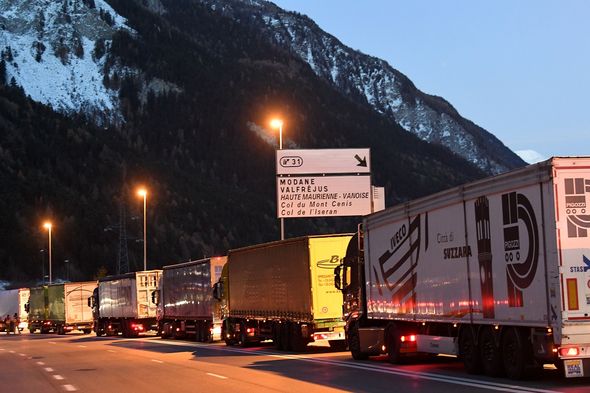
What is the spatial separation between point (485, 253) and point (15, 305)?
69792mm

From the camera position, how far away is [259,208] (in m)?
184

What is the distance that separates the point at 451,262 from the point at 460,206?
3.99ft

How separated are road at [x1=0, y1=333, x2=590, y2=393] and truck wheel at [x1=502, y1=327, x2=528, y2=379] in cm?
22

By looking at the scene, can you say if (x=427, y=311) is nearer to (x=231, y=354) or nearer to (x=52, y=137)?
(x=231, y=354)

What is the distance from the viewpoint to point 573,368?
1562 cm

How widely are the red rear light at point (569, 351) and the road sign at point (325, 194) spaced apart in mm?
24511

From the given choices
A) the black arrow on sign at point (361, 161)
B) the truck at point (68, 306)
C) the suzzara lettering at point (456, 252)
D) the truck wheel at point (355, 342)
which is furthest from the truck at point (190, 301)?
the suzzara lettering at point (456, 252)

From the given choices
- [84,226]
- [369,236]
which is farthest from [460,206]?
[84,226]

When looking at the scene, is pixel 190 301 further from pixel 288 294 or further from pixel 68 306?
pixel 68 306

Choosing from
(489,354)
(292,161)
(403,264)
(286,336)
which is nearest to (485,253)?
(489,354)

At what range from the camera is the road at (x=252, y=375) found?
17.5 meters

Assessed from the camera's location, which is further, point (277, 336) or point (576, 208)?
point (277, 336)

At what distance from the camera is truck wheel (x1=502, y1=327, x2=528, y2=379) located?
17.0 m

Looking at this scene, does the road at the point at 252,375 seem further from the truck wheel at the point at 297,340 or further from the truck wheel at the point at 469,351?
the truck wheel at the point at 297,340
